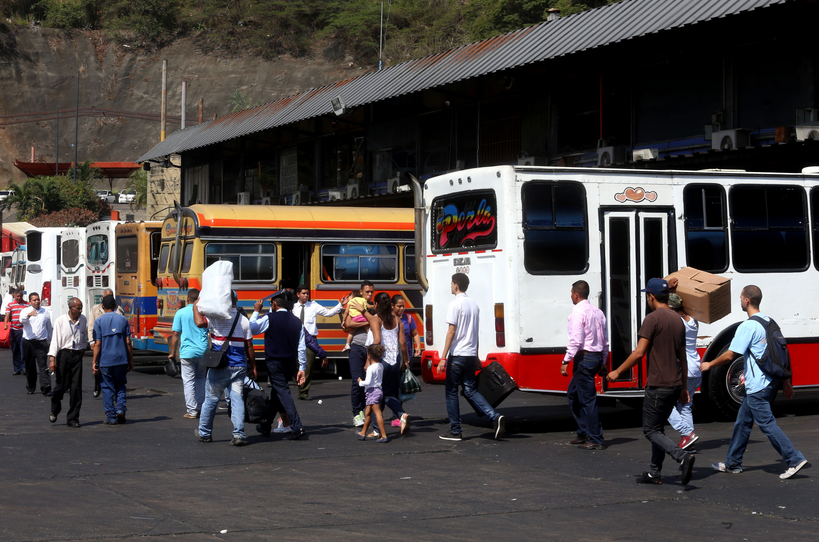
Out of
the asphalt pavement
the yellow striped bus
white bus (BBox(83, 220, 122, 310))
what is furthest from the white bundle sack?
white bus (BBox(83, 220, 122, 310))

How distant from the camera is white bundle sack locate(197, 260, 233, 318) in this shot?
36.6ft

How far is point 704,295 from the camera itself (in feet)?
35.9

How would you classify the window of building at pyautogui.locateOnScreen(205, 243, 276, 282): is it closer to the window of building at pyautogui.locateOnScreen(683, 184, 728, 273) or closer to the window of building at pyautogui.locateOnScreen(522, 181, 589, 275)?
the window of building at pyautogui.locateOnScreen(522, 181, 589, 275)

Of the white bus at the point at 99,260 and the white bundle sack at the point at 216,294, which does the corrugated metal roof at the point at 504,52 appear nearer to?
the white bus at the point at 99,260

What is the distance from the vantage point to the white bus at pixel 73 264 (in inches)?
Result: 1012

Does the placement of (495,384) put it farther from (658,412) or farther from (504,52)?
(504,52)

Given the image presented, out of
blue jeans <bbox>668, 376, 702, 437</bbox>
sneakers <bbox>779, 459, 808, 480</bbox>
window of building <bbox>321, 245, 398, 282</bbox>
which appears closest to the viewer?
sneakers <bbox>779, 459, 808, 480</bbox>

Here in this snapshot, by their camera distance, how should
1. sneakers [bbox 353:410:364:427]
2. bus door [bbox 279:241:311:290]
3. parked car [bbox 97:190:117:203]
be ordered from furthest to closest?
parked car [bbox 97:190:117:203]
bus door [bbox 279:241:311:290]
sneakers [bbox 353:410:364:427]

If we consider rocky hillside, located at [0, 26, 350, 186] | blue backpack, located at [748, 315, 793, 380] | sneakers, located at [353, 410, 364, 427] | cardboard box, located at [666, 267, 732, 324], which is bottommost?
sneakers, located at [353, 410, 364, 427]

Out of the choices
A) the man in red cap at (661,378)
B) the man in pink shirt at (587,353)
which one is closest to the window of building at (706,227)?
the man in pink shirt at (587,353)

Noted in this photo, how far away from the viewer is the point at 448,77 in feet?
80.5

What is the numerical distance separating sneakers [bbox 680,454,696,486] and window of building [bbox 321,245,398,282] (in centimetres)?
1194

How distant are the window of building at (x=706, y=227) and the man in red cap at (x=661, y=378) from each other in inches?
164

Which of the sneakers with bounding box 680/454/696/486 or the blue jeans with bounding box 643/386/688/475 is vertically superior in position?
the blue jeans with bounding box 643/386/688/475
